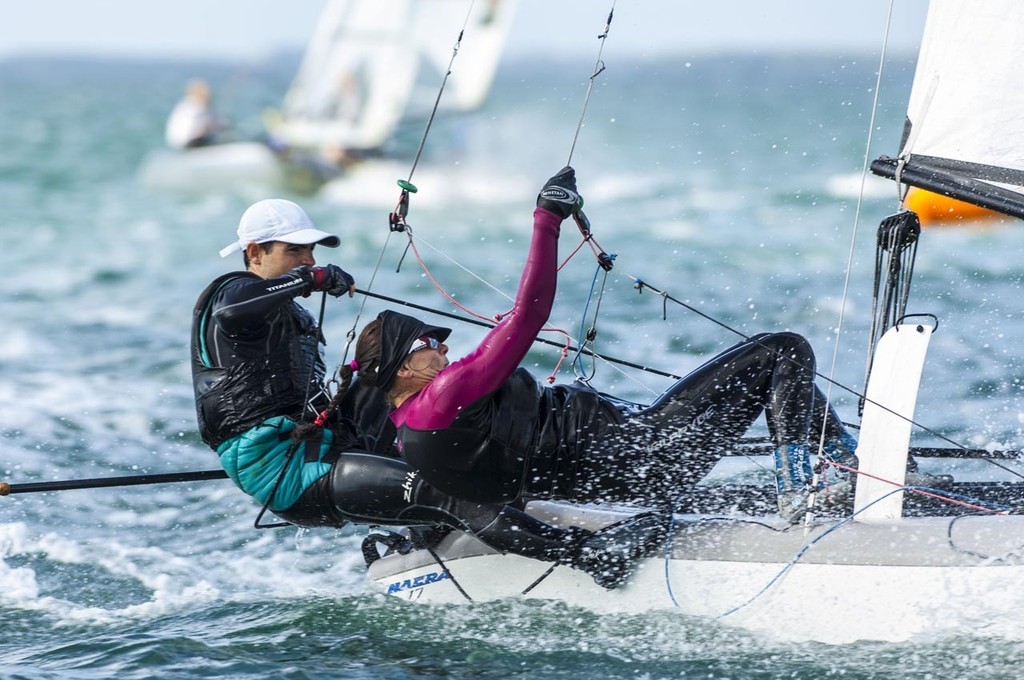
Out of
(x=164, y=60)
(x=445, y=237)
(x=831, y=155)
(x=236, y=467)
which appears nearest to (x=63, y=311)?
(x=445, y=237)

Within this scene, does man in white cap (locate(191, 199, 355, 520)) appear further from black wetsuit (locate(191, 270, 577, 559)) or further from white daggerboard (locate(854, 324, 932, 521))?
white daggerboard (locate(854, 324, 932, 521))

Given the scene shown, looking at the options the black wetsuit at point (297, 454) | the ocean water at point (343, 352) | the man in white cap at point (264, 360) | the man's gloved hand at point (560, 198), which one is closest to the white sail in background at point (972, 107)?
the ocean water at point (343, 352)

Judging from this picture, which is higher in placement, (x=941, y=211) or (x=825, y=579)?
(x=941, y=211)

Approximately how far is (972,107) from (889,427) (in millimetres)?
867

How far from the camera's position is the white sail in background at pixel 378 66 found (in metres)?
18.6

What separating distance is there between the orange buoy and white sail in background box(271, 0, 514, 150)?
7.68 metres

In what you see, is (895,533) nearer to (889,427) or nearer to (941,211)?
(889,427)

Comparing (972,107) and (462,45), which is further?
(462,45)

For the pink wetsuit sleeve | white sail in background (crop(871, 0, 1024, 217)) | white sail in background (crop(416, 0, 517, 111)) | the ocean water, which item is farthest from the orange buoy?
the pink wetsuit sleeve

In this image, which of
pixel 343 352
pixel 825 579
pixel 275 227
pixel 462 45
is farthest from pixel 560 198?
pixel 462 45

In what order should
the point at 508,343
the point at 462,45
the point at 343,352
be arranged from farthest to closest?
the point at 462,45, the point at 343,352, the point at 508,343

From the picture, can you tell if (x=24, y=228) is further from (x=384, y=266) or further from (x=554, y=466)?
(x=554, y=466)

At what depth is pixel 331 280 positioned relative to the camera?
3.38 meters

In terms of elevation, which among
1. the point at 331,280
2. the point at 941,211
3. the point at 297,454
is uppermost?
the point at 941,211
